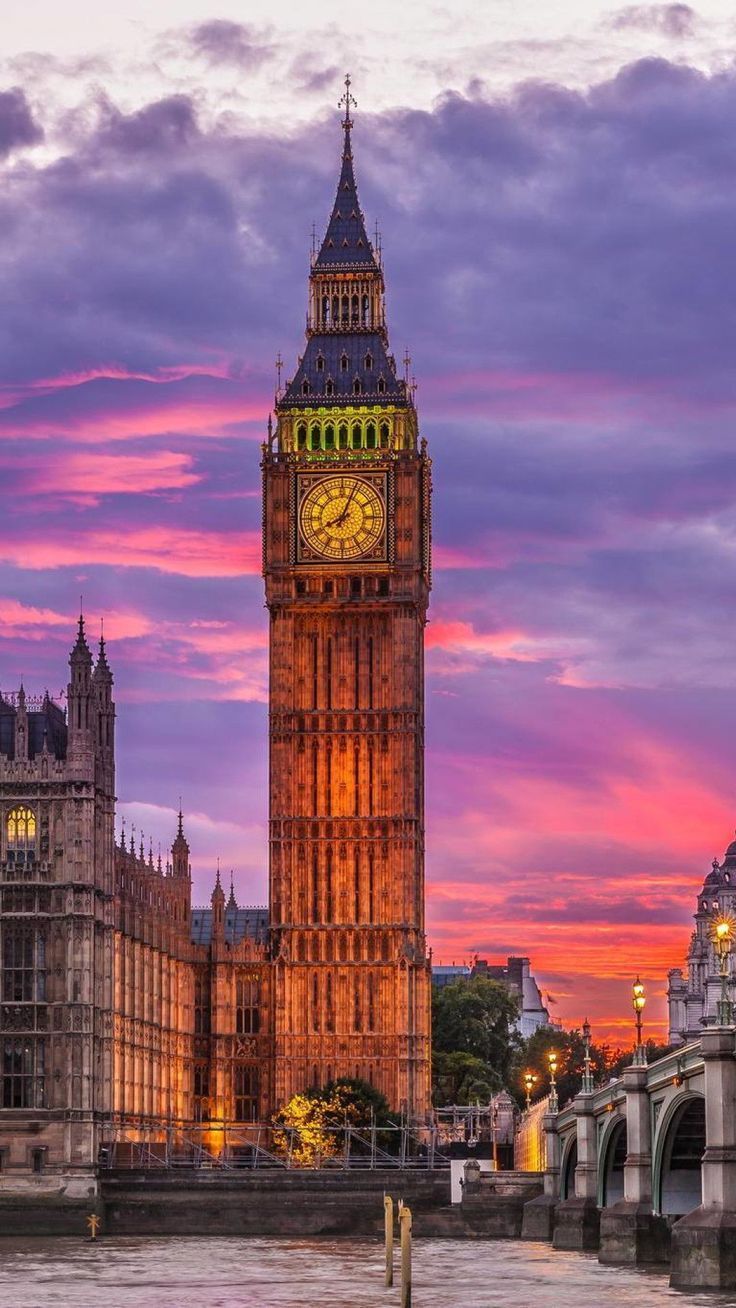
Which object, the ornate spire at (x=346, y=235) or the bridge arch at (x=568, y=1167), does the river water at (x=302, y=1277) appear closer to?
the bridge arch at (x=568, y=1167)

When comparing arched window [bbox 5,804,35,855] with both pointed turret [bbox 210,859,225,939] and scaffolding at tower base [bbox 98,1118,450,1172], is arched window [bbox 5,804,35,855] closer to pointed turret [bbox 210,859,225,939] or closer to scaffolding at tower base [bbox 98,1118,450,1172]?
scaffolding at tower base [bbox 98,1118,450,1172]

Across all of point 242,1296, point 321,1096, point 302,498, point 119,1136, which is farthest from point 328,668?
point 242,1296

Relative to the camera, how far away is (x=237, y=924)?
193750mm

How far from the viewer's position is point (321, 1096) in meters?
164

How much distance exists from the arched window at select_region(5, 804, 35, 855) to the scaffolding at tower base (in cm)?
1524

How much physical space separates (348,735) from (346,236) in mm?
38690

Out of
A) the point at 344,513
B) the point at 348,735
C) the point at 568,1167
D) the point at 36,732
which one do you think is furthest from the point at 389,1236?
the point at 344,513

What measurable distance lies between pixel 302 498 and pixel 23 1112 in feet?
197

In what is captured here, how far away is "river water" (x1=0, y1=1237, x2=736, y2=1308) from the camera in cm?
7856

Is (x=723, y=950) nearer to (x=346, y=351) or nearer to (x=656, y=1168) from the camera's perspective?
(x=656, y=1168)

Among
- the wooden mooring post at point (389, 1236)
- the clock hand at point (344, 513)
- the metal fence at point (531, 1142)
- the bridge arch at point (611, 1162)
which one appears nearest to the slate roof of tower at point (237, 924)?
the metal fence at point (531, 1142)

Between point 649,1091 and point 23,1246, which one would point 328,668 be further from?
point 649,1091

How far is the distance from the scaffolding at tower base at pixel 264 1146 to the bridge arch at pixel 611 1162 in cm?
2295

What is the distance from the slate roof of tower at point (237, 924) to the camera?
191 metres
